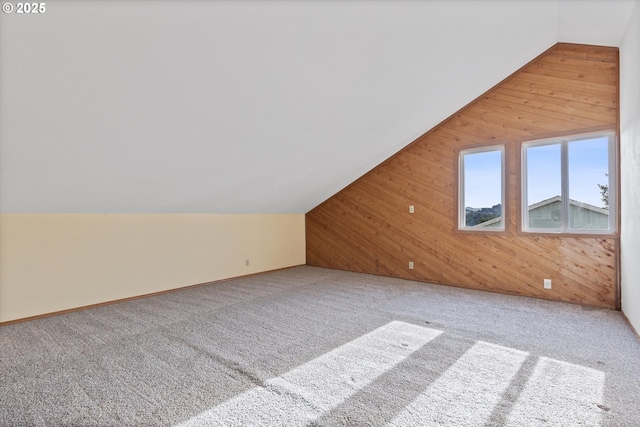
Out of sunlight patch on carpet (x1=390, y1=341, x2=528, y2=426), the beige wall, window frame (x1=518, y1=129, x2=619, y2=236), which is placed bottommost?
sunlight patch on carpet (x1=390, y1=341, x2=528, y2=426)

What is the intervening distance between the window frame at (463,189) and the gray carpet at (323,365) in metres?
1.04

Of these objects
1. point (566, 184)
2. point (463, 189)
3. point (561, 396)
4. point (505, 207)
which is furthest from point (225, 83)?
point (566, 184)

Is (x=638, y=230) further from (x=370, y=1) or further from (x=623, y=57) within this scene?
(x=370, y=1)

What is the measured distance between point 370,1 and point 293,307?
9.79 feet

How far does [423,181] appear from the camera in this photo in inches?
184

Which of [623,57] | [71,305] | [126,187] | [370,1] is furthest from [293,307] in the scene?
[623,57]

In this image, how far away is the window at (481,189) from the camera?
13.6 feet

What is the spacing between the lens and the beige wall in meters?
3.01

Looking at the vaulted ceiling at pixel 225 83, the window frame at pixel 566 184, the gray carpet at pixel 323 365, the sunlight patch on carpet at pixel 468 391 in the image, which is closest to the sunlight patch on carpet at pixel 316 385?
the gray carpet at pixel 323 365

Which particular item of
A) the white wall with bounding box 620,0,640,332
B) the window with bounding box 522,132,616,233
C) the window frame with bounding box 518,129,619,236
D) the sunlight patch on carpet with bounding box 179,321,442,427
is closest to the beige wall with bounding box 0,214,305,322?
the sunlight patch on carpet with bounding box 179,321,442,427

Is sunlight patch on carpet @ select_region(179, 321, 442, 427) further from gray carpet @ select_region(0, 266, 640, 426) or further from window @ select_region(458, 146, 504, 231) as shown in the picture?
window @ select_region(458, 146, 504, 231)

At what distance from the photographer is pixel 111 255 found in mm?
3641

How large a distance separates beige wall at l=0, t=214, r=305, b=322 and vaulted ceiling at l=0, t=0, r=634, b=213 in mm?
229

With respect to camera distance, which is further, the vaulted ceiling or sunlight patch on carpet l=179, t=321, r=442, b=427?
the vaulted ceiling
